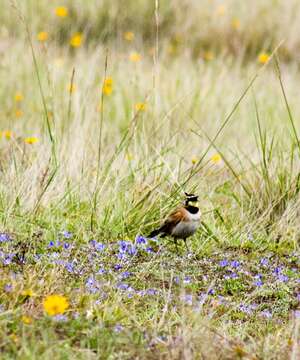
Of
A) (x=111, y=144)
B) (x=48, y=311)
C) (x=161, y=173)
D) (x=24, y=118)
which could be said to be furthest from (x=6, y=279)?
(x=24, y=118)

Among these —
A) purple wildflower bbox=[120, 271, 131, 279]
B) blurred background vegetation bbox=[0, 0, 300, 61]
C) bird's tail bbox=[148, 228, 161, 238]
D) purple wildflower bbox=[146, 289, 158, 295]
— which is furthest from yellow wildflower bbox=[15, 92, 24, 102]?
purple wildflower bbox=[146, 289, 158, 295]

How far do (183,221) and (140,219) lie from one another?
1.55ft

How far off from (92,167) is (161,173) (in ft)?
1.90

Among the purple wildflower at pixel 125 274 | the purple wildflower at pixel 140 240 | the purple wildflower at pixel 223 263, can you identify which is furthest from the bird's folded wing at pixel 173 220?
the purple wildflower at pixel 125 274

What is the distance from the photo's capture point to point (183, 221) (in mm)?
4441

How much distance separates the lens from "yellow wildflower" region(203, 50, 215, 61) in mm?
9375

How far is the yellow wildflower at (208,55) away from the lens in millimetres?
9375

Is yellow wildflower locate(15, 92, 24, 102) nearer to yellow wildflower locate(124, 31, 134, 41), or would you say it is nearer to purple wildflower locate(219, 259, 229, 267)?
yellow wildflower locate(124, 31, 134, 41)

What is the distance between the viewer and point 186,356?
290cm

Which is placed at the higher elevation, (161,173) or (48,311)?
(48,311)

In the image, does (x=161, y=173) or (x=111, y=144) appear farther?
(x=111, y=144)

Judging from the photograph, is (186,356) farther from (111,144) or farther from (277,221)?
(111,144)

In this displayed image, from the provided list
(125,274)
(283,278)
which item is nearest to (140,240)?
(125,274)

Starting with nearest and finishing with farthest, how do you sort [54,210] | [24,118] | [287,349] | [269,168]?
[287,349], [54,210], [269,168], [24,118]
